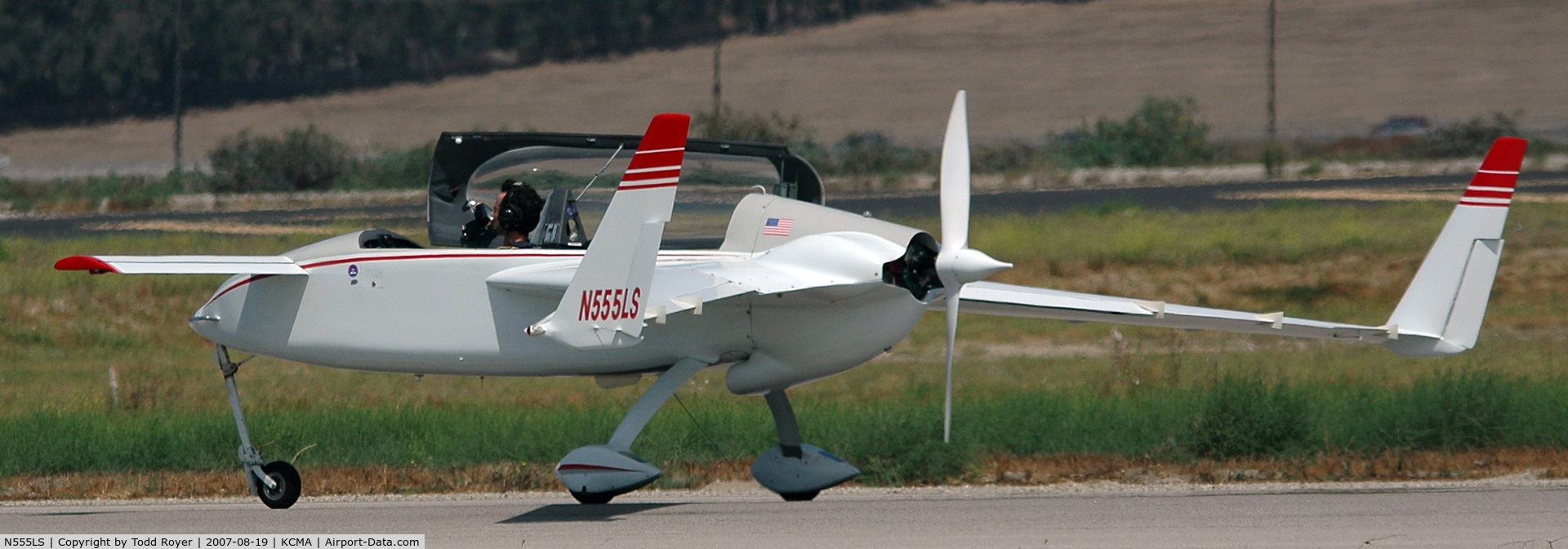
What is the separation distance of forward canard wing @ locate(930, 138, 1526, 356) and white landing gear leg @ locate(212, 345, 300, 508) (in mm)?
5257

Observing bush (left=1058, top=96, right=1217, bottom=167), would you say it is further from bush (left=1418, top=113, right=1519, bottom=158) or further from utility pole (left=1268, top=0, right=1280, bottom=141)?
bush (left=1418, top=113, right=1519, bottom=158)

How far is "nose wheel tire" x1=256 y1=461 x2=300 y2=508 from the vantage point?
517 inches

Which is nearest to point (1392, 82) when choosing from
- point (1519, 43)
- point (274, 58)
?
point (1519, 43)

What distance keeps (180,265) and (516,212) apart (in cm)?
240

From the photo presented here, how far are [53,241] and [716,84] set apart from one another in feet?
103

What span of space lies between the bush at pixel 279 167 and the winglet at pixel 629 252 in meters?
42.4

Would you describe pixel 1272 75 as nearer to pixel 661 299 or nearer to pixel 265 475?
pixel 265 475

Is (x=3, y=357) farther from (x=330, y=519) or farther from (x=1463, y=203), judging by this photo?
(x=1463, y=203)

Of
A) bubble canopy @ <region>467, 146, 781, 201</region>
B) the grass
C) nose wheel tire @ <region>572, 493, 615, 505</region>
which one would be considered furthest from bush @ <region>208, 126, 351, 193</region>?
nose wheel tire @ <region>572, 493, 615, 505</region>

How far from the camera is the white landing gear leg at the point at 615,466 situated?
11.3 meters

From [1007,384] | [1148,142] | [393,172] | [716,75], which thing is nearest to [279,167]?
[393,172]

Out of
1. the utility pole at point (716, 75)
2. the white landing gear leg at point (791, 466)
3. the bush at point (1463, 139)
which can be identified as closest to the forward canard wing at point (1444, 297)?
the white landing gear leg at point (791, 466)

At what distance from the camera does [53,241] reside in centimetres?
3372

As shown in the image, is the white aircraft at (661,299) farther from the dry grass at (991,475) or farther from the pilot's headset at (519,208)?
the dry grass at (991,475)
